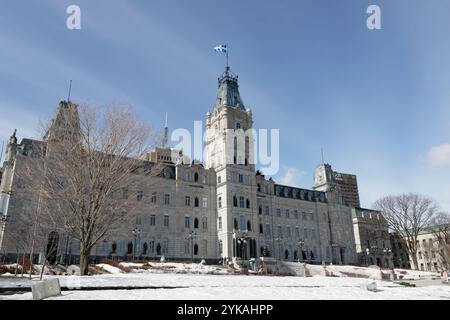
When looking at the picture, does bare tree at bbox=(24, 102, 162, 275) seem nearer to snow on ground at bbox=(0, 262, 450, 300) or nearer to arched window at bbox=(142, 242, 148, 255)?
snow on ground at bbox=(0, 262, 450, 300)

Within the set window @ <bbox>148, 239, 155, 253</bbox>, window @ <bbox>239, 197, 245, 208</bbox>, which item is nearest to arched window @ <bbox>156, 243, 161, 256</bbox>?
window @ <bbox>148, 239, 155, 253</bbox>

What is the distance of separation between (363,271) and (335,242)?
25.9 m

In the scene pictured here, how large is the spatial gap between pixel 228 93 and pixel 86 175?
45066 mm

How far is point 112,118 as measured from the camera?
23.8 meters

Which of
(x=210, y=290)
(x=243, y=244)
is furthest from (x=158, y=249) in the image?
(x=210, y=290)

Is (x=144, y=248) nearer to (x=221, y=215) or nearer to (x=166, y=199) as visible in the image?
(x=166, y=199)

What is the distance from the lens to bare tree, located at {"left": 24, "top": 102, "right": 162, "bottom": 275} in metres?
22.0

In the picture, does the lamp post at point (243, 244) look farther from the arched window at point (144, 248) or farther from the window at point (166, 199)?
the arched window at point (144, 248)

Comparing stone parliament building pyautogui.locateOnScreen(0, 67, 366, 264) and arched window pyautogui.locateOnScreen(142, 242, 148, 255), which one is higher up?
stone parliament building pyautogui.locateOnScreen(0, 67, 366, 264)

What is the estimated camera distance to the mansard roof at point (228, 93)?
6312 cm

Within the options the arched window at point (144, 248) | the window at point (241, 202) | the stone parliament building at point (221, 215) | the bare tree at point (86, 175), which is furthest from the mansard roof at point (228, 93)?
the bare tree at point (86, 175)

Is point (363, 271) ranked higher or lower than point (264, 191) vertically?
lower
